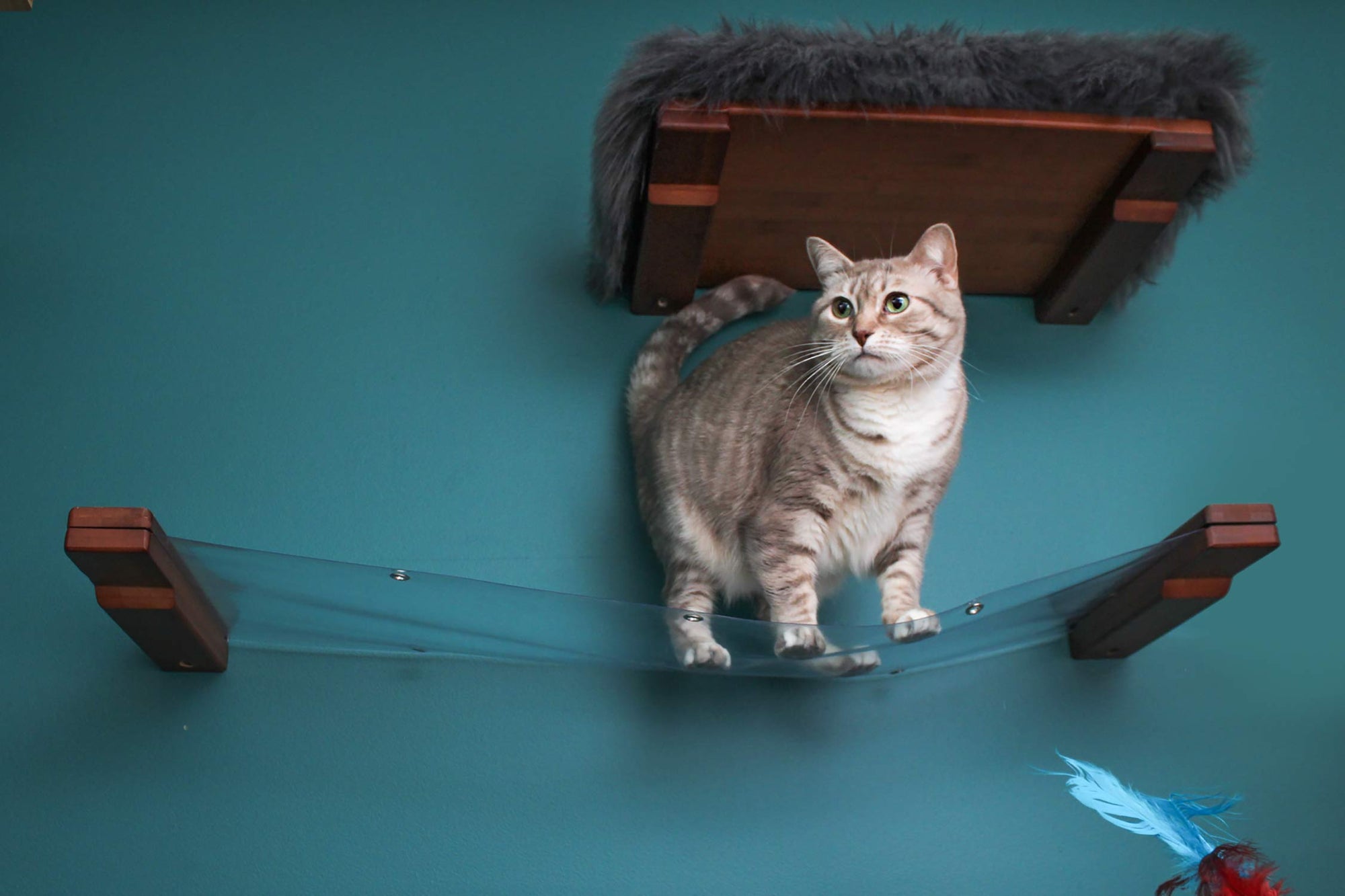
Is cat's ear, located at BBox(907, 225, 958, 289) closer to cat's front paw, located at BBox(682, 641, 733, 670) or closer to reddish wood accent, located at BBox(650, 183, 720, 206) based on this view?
reddish wood accent, located at BBox(650, 183, 720, 206)

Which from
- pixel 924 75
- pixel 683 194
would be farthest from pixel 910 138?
pixel 683 194

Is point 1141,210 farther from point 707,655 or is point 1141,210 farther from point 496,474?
point 496,474

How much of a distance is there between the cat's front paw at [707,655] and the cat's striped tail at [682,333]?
0.44 m

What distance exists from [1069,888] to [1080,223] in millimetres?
1022

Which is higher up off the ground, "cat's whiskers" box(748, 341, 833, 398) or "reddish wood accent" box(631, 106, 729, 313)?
"reddish wood accent" box(631, 106, 729, 313)

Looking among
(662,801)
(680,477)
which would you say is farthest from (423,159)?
(662,801)

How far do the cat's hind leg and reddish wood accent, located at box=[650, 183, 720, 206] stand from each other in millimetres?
537

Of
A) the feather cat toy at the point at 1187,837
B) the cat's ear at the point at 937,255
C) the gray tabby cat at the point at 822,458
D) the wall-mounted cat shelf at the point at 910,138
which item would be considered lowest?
the feather cat toy at the point at 1187,837

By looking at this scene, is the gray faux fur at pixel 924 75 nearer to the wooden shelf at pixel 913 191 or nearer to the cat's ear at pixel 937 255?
the wooden shelf at pixel 913 191

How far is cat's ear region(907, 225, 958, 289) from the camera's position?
1.90 meters

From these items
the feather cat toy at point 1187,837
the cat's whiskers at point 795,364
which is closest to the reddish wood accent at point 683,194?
the cat's whiskers at point 795,364

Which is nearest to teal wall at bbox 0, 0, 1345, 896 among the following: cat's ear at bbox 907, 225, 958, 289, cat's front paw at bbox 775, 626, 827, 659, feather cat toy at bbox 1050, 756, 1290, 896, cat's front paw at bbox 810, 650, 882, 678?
cat's front paw at bbox 810, 650, 882, 678

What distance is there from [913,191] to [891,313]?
12.4 inches

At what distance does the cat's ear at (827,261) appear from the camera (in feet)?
6.32
